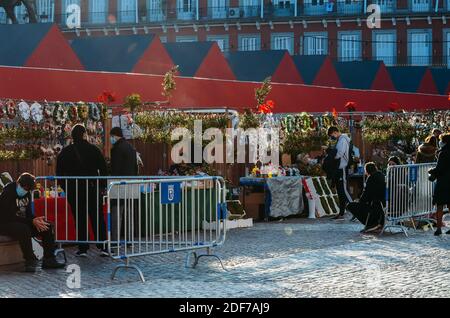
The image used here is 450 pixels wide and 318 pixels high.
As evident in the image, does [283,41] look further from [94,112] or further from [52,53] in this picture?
[94,112]

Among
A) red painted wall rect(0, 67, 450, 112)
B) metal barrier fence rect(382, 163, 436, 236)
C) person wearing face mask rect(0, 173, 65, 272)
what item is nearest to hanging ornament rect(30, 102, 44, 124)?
red painted wall rect(0, 67, 450, 112)

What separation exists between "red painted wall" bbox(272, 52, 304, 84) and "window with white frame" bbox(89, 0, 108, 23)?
31.8 m

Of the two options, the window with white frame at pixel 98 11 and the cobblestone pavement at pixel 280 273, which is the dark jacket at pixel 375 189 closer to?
the cobblestone pavement at pixel 280 273

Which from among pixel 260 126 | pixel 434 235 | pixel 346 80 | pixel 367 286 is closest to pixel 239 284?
pixel 367 286

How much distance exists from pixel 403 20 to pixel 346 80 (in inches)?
978

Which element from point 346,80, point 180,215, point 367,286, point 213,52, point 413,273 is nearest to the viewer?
point 367,286

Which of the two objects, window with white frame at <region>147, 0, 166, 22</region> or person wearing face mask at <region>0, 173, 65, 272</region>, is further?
window with white frame at <region>147, 0, 166, 22</region>

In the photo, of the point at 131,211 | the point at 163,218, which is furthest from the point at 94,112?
the point at 131,211

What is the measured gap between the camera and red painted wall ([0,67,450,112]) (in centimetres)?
1841

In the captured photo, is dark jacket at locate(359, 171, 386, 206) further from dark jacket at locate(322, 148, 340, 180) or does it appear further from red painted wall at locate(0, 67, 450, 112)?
red painted wall at locate(0, 67, 450, 112)

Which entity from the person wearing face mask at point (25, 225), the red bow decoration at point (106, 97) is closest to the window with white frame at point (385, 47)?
the red bow decoration at point (106, 97)

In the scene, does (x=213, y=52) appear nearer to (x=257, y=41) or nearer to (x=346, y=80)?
(x=346, y=80)

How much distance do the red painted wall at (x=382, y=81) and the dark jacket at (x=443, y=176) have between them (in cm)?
1842

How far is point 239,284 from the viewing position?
10992mm
